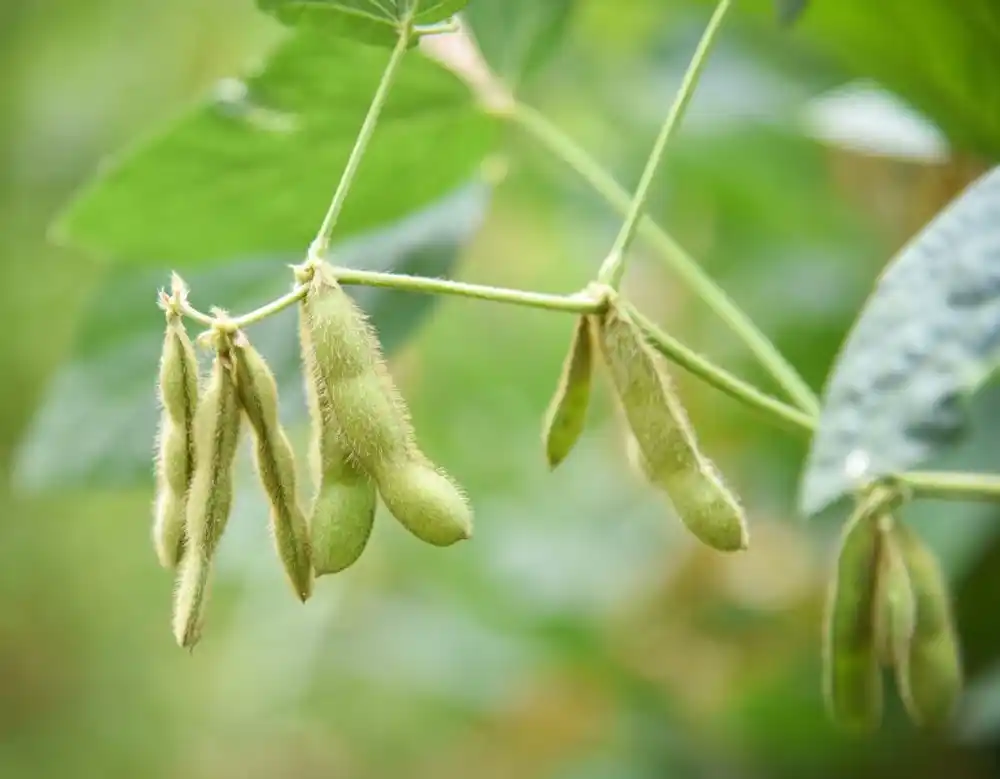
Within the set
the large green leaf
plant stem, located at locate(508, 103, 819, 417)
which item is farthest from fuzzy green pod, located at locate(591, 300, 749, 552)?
the large green leaf

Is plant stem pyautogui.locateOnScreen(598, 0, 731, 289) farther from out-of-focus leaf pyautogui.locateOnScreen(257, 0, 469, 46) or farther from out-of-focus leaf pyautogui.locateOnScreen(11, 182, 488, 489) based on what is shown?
out-of-focus leaf pyautogui.locateOnScreen(11, 182, 488, 489)

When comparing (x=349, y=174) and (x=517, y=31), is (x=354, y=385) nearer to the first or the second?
(x=349, y=174)

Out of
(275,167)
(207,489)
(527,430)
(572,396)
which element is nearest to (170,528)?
(207,489)

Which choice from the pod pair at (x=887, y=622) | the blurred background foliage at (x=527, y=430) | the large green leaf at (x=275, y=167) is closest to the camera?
the pod pair at (x=887, y=622)

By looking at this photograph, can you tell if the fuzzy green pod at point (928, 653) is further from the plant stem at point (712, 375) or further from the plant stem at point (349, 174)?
the plant stem at point (349, 174)

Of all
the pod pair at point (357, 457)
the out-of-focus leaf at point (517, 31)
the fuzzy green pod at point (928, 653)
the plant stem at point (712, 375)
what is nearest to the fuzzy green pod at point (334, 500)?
the pod pair at point (357, 457)

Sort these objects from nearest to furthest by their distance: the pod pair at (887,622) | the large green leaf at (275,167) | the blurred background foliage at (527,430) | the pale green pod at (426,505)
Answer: the pale green pod at (426,505) < the pod pair at (887,622) < the large green leaf at (275,167) < the blurred background foliage at (527,430)
